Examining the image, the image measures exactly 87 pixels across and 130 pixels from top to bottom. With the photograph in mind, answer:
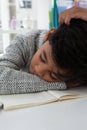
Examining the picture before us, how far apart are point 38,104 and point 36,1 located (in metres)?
1.31

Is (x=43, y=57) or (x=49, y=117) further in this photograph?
(x=43, y=57)

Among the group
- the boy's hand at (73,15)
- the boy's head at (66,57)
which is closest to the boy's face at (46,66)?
the boy's head at (66,57)

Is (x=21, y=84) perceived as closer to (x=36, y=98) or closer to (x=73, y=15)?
(x=36, y=98)

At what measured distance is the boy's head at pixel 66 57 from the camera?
620 millimetres

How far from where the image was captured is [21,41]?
0.88 metres

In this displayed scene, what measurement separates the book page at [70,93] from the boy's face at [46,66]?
0.17 ft

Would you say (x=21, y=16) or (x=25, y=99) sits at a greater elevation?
(x=21, y=16)

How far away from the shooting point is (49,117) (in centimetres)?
53

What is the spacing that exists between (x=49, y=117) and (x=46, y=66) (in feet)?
0.65

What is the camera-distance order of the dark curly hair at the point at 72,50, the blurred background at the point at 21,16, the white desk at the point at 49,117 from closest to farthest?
the white desk at the point at 49,117 → the dark curly hair at the point at 72,50 → the blurred background at the point at 21,16

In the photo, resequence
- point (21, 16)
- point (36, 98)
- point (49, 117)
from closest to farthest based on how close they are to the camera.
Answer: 1. point (49, 117)
2. point (36, 98)
3. point (21, 16)

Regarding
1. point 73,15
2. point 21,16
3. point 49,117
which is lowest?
point 49,117

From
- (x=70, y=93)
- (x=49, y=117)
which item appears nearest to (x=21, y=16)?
(x=70, y=93)

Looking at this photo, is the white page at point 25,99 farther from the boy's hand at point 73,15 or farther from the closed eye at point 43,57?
the boy's hand at point 73,15
